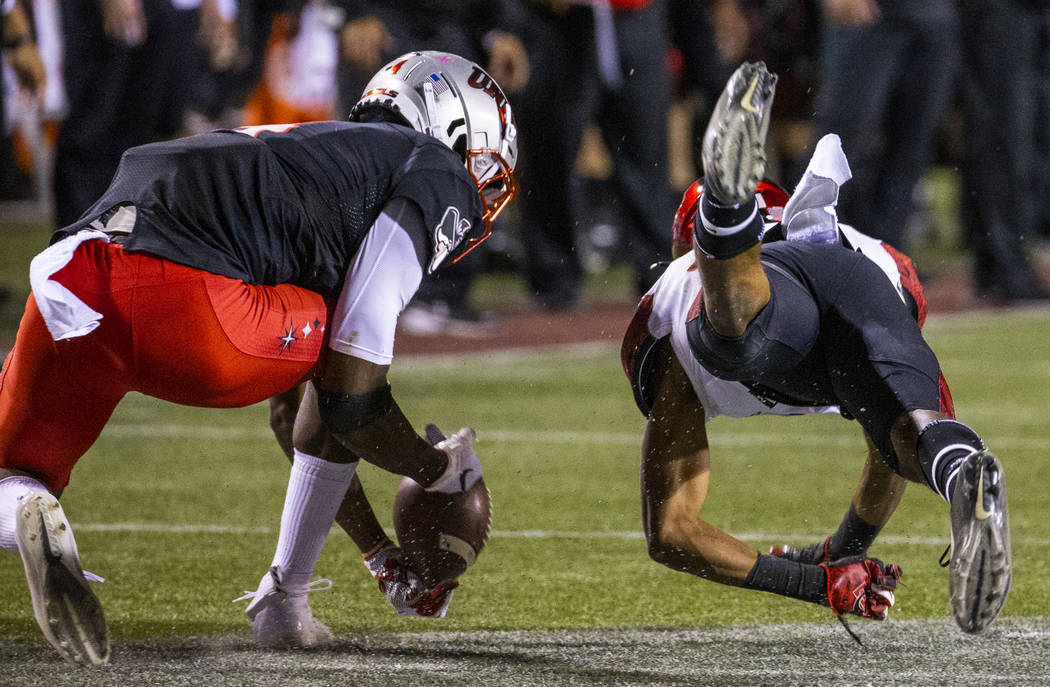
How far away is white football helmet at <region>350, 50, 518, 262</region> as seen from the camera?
393cm

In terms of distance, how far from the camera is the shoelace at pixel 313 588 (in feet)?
12.8

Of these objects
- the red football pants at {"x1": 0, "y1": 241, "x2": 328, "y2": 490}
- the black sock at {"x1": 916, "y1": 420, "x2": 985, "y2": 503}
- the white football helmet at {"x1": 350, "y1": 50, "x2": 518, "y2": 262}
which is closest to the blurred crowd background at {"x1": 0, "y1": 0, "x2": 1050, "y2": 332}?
the white football helmet at {"x1": 350, "y1": 50, "x2": 518, "y2": 262}

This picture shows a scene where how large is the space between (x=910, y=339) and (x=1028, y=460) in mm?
2516

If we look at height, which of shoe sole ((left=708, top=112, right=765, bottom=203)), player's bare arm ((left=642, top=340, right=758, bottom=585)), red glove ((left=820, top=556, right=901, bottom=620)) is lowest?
red glove ((left=820, top=556, right=901, bottom=620))

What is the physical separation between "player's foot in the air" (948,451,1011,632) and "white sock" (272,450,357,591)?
1370 mm

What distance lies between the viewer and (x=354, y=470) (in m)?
3.88

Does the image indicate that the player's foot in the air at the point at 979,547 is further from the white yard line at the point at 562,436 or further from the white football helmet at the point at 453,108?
the white yard line at the point at 562,436

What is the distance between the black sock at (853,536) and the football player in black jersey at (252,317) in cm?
93

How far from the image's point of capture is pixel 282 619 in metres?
3.79

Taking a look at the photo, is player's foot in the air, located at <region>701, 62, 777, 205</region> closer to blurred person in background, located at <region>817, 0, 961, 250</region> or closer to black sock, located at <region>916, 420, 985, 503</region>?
A: black sock, located at <region>916, 420, 985, 503</region>

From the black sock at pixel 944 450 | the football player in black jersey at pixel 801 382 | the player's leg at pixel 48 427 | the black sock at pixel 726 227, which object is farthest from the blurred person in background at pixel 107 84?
the black sock at pixel 944 450

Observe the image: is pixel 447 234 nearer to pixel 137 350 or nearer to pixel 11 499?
pixel 137 350

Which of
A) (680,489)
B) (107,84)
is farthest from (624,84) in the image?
(680,489)

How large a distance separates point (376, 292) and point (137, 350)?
0.50 metres
